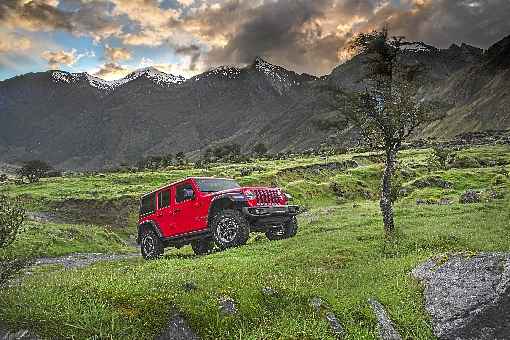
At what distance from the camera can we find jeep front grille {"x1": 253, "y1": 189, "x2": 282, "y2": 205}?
19750mm

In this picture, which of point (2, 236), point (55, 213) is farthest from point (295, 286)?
point (55, 213)

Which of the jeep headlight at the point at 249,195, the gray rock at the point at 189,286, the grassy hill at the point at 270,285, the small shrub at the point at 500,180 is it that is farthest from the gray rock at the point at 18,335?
the small shrub at the point at 500,180

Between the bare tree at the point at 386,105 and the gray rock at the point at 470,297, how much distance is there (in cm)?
833

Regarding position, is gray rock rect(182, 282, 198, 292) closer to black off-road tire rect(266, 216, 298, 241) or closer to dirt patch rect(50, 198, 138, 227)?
black off-road tire rect(266, 216, 298, 241)

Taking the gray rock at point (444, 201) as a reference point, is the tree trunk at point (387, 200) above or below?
above

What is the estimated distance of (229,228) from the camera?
19.3m

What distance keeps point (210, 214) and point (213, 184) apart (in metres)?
2.01

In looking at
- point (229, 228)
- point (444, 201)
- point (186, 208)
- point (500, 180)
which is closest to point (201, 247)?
point (186, 208)

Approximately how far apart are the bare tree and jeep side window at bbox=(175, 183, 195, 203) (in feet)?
26.7

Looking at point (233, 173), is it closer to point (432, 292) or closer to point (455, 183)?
point (455, 183)

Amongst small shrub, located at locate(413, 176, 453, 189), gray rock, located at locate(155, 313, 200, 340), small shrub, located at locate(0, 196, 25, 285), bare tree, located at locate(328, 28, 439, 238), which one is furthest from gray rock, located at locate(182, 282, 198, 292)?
small shrub, located at locate(413, 176, 453, 189)

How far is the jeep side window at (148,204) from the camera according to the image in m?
22.6

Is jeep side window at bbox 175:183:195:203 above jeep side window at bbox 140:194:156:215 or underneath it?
above

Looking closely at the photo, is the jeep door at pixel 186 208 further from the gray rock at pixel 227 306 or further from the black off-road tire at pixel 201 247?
the gray rock at pixel 227 306
